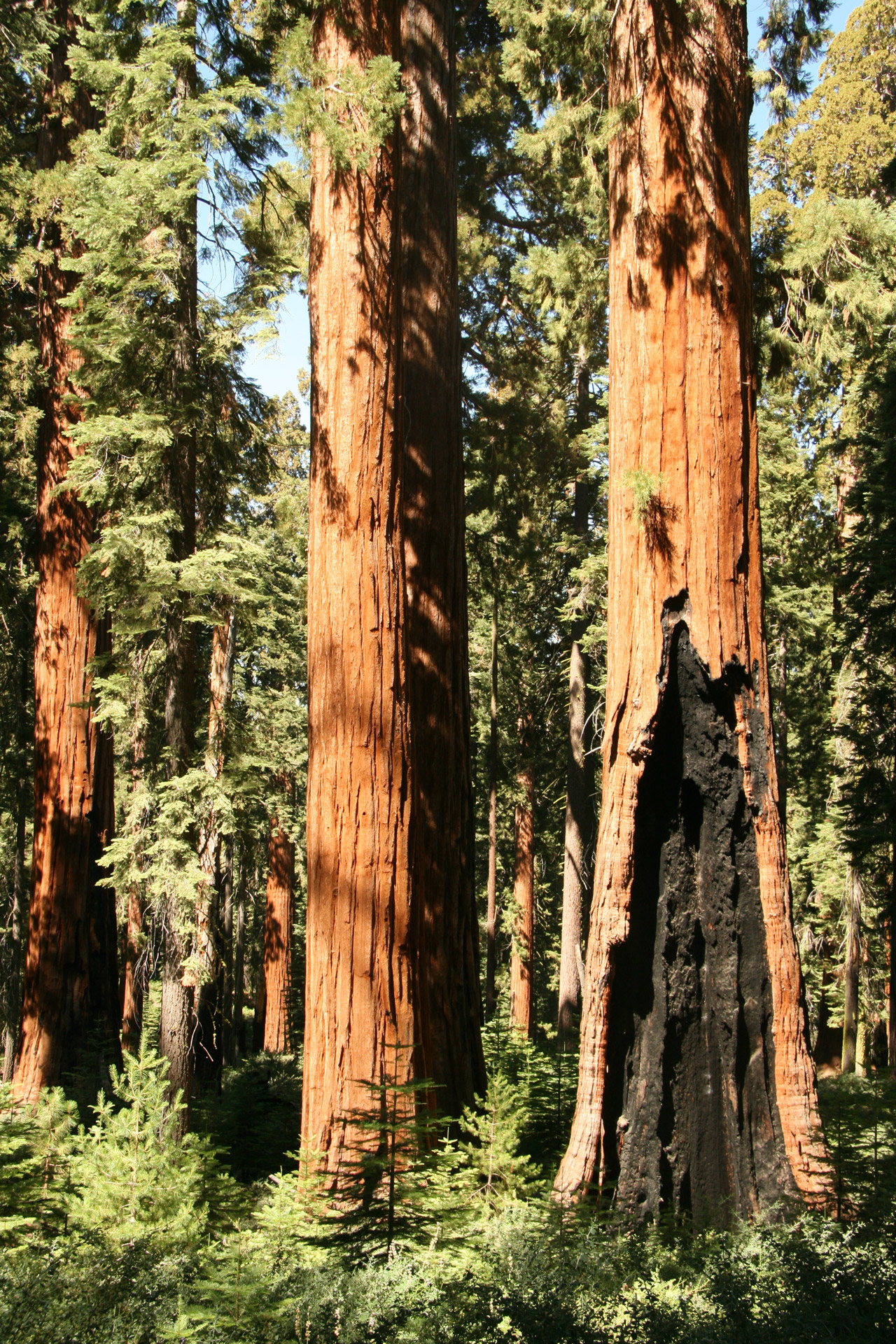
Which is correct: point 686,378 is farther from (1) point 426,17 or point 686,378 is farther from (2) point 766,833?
(1) point 426,17

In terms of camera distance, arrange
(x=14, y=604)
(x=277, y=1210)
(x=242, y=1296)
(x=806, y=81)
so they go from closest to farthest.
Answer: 1. (x=242, y=1296)
2. (x=277, y=1210)
3. (x=806, y=81)
4. (x=14, y=604)

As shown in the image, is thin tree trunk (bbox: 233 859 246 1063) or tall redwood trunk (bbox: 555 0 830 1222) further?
thin tree trunk (bbox: 233 859 246 1063)

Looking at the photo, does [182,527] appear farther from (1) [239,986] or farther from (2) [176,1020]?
(1) [239,986]

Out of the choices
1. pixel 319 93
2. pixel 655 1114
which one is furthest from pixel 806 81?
pixel 655 1114

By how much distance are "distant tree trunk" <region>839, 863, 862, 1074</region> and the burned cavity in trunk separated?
1401cm

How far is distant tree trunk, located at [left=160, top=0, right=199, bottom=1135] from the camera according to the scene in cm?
738

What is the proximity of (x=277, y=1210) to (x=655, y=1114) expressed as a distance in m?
1.64

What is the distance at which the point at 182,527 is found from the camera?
773 centimetres

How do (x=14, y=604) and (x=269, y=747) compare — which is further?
(x=269, y=747)

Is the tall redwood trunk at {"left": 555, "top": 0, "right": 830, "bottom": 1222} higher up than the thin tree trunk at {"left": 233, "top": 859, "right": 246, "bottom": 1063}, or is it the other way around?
the tall redwood trunk at {"left": 555, "top": 0, "right": 830, "bottom": 1222}

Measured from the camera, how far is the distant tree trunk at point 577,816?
55.7 ft

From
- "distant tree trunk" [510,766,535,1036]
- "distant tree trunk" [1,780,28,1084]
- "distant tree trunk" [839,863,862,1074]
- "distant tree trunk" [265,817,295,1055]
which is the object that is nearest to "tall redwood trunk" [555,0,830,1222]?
"distant tree trunk" [1,780,28,1084]

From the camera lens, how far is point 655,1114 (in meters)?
4.13

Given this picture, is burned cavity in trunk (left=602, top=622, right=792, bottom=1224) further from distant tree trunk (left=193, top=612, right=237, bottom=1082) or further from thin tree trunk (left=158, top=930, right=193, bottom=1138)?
thin tree trunk (left=158, top=930, right=193, bottom=1138)
